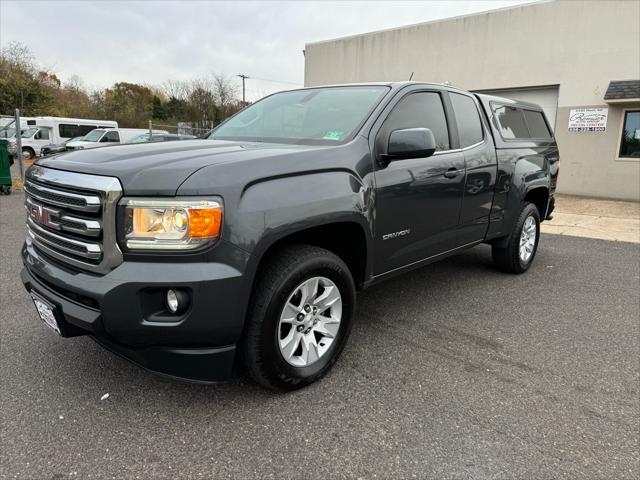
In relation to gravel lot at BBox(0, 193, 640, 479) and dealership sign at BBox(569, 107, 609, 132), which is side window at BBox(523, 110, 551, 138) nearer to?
gravel lot at BBox(0, 193, 640, 479)

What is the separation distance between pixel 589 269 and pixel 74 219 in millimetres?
5665

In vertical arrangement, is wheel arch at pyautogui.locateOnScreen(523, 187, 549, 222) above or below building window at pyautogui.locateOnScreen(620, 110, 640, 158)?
below

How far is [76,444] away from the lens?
2244 millimetres

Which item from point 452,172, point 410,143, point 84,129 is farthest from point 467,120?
point 84,129

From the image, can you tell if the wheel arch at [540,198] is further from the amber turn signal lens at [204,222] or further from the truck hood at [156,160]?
the amber turn signal lens at [204,222]

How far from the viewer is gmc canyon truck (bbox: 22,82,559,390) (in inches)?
85.0

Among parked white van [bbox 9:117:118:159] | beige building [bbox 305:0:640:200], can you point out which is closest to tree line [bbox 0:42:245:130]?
parked white van [bbox 9:117:118:159]

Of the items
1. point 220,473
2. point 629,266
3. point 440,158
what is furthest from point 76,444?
point 629,266

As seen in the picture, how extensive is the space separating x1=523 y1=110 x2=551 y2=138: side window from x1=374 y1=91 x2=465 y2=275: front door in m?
2.09

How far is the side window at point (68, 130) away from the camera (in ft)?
82.6

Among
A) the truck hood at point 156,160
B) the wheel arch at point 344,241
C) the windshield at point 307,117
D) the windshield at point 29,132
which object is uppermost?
the windshield at point 29,132

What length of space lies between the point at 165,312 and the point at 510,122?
4.27m

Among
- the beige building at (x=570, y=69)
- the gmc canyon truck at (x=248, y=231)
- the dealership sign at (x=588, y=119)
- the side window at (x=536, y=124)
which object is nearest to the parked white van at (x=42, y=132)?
the beige building at (x=570, y=69)

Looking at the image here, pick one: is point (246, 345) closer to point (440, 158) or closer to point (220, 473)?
point (220, 473)
